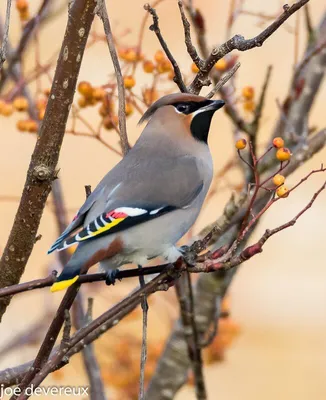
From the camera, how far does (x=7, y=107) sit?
3.40 metres

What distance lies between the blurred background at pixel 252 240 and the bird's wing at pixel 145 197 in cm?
362

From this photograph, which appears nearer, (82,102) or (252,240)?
(82,102)

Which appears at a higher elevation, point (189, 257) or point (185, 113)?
point (185, 113)

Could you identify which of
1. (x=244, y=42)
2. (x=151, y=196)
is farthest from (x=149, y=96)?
(x=244, y=42)

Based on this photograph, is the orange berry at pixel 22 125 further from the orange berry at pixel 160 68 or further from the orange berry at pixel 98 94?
the orange berry at pixel 160 68

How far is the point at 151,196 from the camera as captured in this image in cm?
285

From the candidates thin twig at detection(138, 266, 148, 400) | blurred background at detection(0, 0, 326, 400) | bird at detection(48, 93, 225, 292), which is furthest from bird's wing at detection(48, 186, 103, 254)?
Result: blurred background at detection(0, 0, 326, 400)

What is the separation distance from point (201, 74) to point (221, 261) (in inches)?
27.4

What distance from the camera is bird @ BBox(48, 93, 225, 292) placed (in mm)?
2602

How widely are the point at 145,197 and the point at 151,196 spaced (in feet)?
0.09

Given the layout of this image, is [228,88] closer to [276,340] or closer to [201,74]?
[201,74]

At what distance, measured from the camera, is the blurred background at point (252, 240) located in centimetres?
745

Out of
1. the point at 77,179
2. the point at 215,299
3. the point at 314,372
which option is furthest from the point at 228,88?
the point at 77,179

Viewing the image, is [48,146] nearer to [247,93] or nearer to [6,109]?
[6,109]
